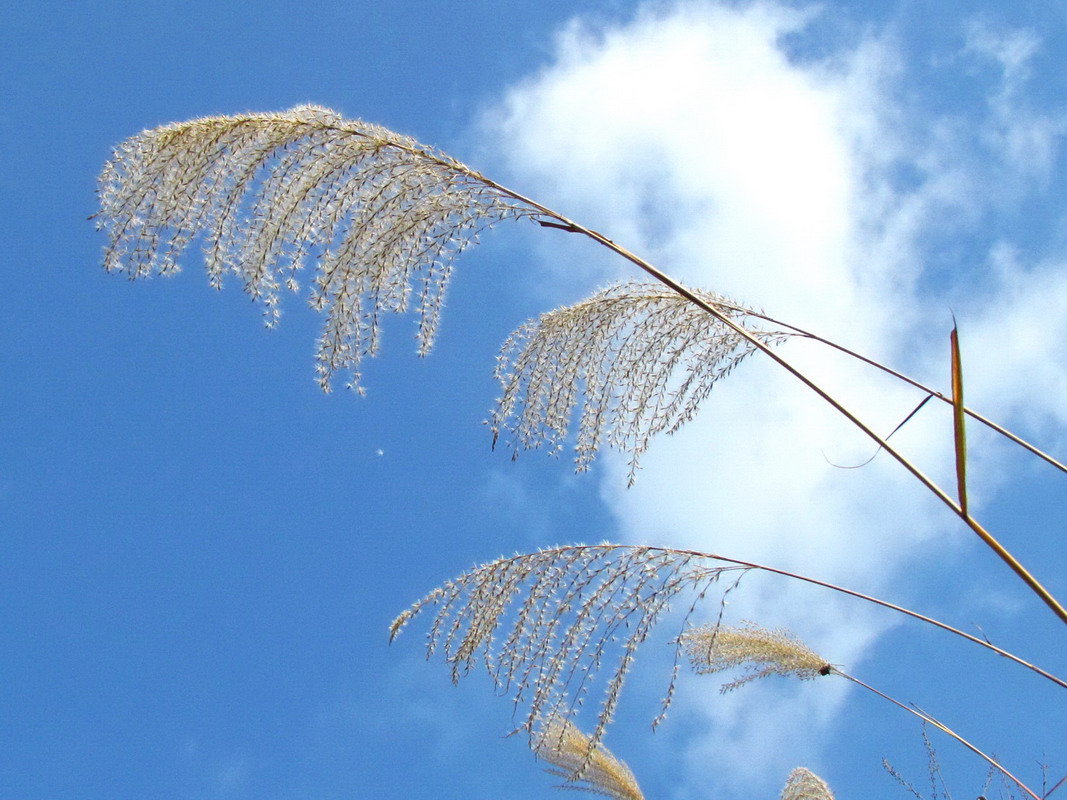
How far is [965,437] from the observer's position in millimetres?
1123

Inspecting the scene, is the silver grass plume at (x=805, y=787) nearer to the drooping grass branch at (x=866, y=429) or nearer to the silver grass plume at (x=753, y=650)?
the silver grass plume at (x=753, y=650)

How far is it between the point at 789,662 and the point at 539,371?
5.33 feet

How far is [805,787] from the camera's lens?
3426 mm

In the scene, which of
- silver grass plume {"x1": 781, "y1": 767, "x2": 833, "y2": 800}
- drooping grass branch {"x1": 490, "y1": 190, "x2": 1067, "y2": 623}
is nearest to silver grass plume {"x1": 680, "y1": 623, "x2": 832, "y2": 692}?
silver grass plume {"x1": 781, "y1": 767, "x2": 833, "y2": 800}

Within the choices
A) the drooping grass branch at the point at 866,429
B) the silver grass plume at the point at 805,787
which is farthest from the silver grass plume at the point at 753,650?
the drooping grass branch at the point at 866,429

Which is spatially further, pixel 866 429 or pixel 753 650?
pixel 753 650

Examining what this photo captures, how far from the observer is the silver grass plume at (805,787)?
3379mm

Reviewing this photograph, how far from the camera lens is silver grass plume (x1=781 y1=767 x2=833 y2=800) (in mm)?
3379

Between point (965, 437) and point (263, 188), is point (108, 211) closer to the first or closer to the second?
point (263, 188)

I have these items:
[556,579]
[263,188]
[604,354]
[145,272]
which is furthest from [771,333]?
[145,272]

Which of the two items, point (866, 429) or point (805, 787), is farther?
point (805, 787)

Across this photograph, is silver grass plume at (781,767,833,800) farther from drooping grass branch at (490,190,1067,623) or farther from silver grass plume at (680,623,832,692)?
drooping grass branch at (490,190,1067,623)

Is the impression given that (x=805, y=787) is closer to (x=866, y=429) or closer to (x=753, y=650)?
(x=753, y=650)

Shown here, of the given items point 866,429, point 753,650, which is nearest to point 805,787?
point 753,650
